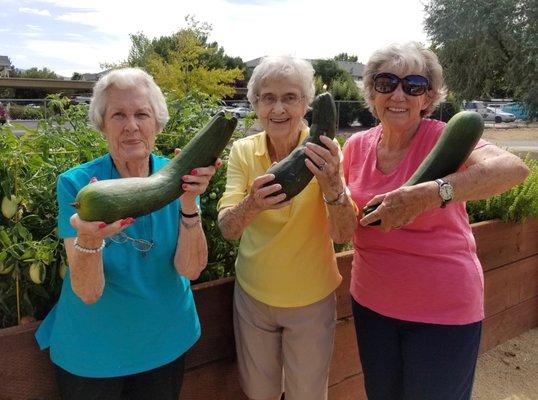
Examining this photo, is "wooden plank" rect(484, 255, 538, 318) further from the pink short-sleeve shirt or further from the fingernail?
the fingernail

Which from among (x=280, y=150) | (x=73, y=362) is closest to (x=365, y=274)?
(x=280, y=150)

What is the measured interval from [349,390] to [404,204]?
1943 millimetres

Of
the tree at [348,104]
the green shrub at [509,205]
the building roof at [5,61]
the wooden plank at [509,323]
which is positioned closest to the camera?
the green shrub at [509,205]

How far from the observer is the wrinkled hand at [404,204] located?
6.56 feet

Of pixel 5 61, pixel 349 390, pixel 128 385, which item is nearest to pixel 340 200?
pixel 128 385

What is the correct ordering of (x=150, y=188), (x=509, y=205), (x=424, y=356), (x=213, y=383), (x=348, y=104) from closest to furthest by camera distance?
1. (x=150, y=188)
2. (x=424, y=356)
3. (x=213, y=383)
4. (x=509, y=205)
5. (x=348, y=104)

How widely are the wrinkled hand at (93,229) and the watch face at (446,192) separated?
1.20m

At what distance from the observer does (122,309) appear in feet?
6.57

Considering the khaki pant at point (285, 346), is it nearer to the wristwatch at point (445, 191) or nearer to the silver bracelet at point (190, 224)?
the silver bracelet at point (190, 224)

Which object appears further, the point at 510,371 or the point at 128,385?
the point at 510,371

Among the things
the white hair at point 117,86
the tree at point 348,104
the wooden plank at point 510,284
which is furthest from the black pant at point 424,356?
the tree at point 348,104

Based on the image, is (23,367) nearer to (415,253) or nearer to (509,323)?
(415,253)

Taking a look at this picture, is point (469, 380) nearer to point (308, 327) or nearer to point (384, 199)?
point (308, 327)

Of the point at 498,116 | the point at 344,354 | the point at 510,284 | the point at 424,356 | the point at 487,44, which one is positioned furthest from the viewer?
the point at 498,116
